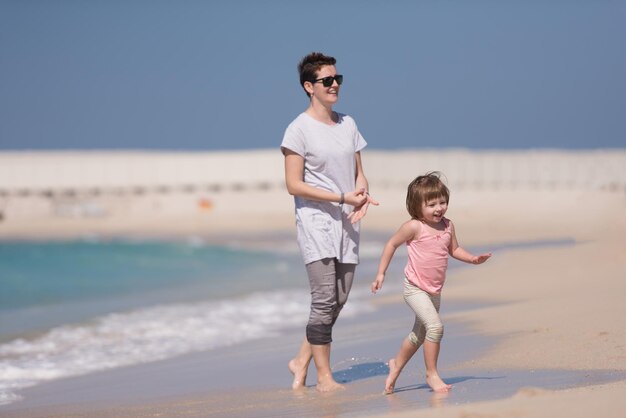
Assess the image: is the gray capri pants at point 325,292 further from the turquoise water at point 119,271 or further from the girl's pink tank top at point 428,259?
the turquoise water at point 119,271

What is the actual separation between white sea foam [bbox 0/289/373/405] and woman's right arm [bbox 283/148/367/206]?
2405mm

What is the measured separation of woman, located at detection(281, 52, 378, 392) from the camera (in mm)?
5793

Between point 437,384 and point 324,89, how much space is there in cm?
161

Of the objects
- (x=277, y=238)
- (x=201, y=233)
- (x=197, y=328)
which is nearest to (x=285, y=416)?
(x=197, y=328)

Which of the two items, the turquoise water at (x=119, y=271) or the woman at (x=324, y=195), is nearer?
the woman at (x=324, y=195)

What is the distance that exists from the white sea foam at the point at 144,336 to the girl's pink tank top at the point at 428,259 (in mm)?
2821

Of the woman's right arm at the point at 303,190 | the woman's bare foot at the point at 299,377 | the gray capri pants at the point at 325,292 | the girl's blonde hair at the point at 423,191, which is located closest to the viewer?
the girl's blonde hair at the point at 423,191

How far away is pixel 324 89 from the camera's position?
231 inches

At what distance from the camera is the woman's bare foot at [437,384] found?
5270mm

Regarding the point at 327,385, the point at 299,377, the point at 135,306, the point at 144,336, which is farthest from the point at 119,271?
the point at 327,385

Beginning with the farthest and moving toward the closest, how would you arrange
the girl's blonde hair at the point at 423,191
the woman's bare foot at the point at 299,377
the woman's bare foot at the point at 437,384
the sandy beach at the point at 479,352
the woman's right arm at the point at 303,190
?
the woman's bare foot at the point at 299,377, the woman's right arm at the point at 303,190, the girl's blonde hair at the point at 423,191, the woman's bare foot at the point at 437,384, the sandy beach at the point at 479,352

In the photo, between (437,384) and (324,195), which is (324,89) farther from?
(437,384)

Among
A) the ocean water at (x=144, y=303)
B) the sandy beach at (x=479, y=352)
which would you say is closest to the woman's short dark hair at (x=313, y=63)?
the sandy beach at (x=479, y=352)

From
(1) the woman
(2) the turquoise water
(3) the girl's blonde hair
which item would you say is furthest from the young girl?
(2) the turquoise water
